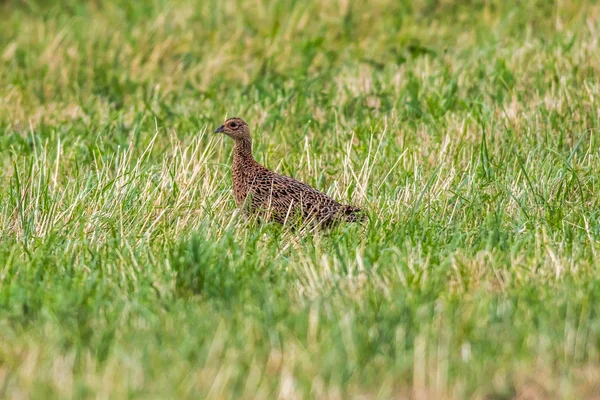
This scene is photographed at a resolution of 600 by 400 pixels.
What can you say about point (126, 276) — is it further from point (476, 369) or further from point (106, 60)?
point (106, 60)

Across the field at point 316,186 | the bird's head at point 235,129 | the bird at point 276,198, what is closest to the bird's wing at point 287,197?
the bird at point 276,198

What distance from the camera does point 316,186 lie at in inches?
280

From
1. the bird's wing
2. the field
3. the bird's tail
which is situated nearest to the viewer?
the field

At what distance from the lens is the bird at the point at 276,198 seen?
618cm

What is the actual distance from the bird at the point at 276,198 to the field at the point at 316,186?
14 cm

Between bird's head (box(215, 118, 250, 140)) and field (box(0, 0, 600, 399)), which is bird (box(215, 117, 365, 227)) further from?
field (box(0, 0, 600, 399))

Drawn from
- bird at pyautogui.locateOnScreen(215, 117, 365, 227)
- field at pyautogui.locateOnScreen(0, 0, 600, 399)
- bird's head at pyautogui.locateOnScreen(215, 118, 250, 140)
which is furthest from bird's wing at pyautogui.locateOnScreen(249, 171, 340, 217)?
bird's head at pyautogui.locateOnScreen(215, 118, 250, 140)

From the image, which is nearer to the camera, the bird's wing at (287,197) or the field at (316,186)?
the field at (316,186)

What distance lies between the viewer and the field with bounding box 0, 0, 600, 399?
400 cm

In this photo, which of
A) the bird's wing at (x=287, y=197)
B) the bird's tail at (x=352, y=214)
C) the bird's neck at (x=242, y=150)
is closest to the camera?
the bird's tail at (x=352, y=214)

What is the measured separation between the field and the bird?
0.14m

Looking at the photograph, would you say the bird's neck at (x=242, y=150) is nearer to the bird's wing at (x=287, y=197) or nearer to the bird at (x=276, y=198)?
the bird at (x=276, y=198)

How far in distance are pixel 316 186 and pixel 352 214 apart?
938 millimetres

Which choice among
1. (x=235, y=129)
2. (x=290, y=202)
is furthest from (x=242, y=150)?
(x=290, y=202)
